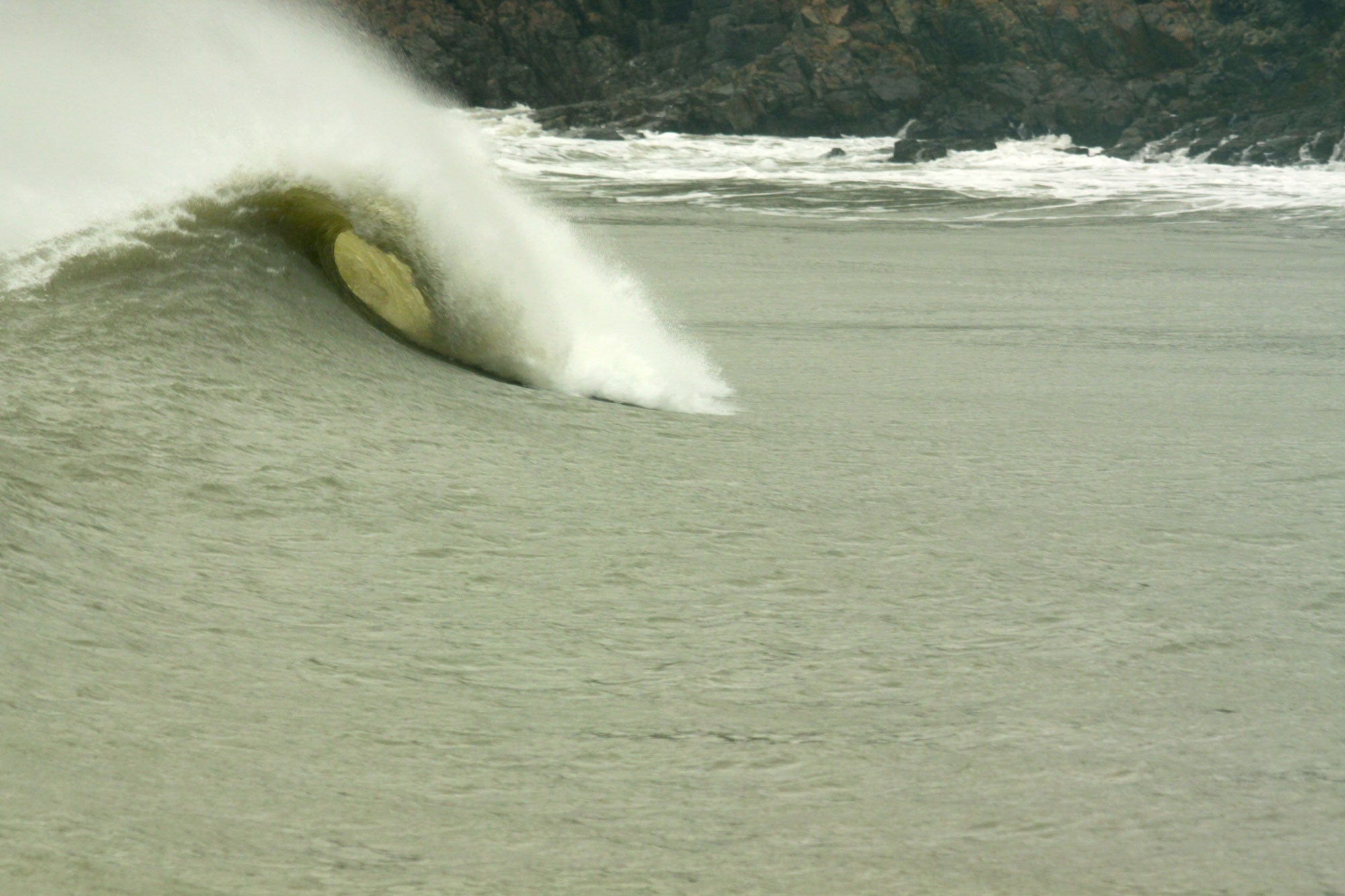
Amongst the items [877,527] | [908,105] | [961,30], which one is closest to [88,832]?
[877,527]

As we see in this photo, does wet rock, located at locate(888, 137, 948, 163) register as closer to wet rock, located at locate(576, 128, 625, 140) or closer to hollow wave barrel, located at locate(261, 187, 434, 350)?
wet rock, located at locate(576, 128, 625, 140)

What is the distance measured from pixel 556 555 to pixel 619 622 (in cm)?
41

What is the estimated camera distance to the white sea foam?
51.3ft

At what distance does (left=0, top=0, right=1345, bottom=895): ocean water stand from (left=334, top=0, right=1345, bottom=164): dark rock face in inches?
796

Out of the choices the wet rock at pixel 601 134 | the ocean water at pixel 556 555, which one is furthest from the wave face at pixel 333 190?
the wet rock at pixel 601 134

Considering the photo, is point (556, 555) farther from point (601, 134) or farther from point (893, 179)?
point (601, 134)

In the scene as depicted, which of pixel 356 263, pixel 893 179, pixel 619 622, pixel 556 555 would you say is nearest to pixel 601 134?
pixel 893 179

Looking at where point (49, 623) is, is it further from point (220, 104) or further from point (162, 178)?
point (220, 104)

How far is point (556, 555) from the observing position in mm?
3156

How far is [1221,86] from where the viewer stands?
94.4 ft

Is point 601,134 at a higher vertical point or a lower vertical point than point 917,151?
higher

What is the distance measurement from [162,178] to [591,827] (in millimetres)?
3375

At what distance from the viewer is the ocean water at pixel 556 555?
6.61 ft

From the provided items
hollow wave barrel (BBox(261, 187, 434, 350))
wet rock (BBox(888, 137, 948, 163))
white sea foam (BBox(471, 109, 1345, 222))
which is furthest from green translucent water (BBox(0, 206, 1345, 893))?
wet rock (BBox(888, 137, 948, 163))
